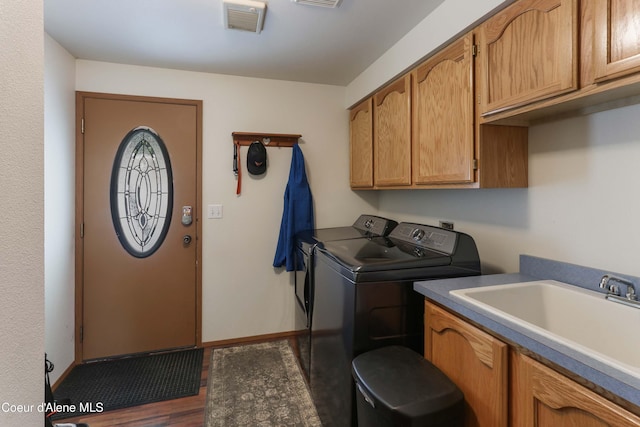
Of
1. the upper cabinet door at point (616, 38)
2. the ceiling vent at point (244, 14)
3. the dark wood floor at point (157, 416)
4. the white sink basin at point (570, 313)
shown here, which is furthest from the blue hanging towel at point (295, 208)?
the upper cabinet door at point (616, 38)

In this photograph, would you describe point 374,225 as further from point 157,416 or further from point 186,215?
point 157,416

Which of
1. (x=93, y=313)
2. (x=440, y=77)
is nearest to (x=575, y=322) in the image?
(x=440, y=77)

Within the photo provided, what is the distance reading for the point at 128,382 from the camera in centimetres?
218

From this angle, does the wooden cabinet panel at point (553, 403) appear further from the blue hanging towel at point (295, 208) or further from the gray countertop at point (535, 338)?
the blue hanging towel at point (295, 208)

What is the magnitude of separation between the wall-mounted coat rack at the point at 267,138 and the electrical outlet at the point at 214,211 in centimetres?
58

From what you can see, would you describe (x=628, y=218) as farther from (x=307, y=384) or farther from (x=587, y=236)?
(x=307, y=384)

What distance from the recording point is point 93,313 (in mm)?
2432

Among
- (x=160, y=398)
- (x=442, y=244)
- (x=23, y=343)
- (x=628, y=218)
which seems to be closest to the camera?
(x=23, y=343)

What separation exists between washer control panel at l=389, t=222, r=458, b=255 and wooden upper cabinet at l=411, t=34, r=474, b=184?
0.92 feet

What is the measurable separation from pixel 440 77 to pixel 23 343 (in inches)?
78.2

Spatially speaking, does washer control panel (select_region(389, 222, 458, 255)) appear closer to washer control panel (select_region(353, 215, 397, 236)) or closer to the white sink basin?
washer control panel (select_region(353, 215, 397, 236))

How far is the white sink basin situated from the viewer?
101 cm

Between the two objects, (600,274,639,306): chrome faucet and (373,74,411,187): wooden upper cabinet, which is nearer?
(600,274,639,306): chrome faucet

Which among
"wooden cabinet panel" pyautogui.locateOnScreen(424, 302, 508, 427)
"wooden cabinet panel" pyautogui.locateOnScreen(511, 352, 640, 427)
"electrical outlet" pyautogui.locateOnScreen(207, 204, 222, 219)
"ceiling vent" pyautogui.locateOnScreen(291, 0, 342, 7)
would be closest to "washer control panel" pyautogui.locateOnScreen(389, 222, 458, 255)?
"wooden cabinet panel" pyautogui.locateOnScreen(424, 302, 508, 427)
